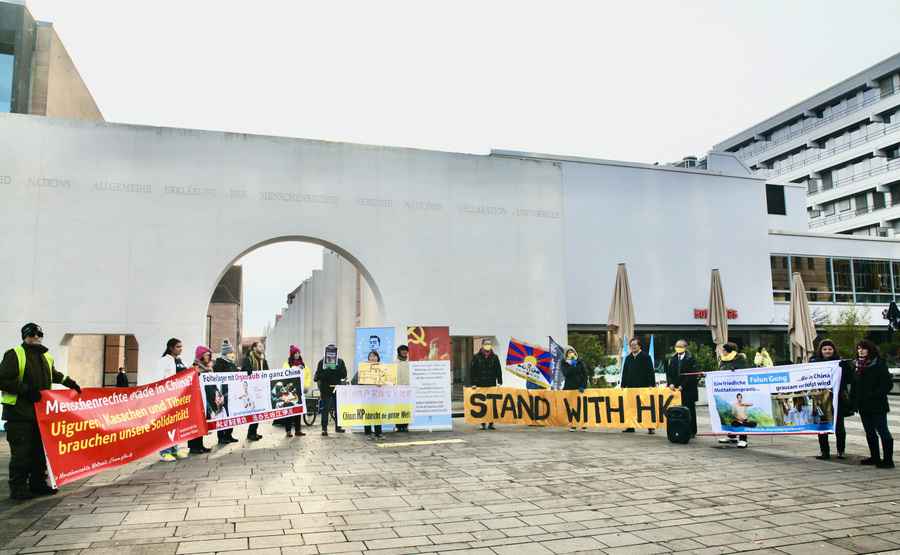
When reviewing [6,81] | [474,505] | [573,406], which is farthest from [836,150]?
[474,505]

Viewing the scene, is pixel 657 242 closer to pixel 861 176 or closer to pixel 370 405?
pixel 370 405

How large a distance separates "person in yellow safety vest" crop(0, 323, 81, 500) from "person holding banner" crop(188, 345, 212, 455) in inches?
128

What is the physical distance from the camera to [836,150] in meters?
56.9

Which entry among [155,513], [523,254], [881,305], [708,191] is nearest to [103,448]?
[155,513]

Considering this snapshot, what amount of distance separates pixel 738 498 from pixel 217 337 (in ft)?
154

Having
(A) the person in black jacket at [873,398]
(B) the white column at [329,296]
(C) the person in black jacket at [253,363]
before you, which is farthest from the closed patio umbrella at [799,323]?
(B) the white column at [329,296]

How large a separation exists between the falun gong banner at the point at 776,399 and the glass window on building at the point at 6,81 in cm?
2090

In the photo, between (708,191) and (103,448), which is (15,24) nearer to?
(103,448)

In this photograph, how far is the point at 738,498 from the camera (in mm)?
7055

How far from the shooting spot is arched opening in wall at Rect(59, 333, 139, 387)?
1956 centimetres

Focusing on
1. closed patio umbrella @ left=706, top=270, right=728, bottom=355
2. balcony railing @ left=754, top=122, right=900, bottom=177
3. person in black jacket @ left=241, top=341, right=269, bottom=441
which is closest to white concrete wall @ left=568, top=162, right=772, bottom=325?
closed patio umbrella @ left=706, top=270, right=728, bottom=355

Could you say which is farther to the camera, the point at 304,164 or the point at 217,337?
the point at 217,337

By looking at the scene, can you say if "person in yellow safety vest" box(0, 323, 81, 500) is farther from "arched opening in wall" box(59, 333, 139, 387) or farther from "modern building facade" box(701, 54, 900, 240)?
"modern building facade" box(701, 54, 900, 240)

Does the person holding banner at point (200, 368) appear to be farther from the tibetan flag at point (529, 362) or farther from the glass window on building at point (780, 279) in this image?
the glass window on building at point (780, 279)
